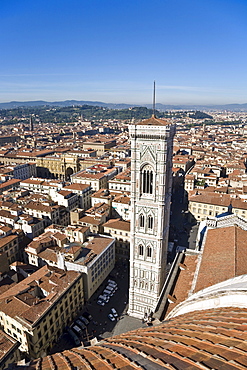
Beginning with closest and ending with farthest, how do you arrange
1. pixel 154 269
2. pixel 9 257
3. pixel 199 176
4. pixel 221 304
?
pixel 221 304 → pixel 154 269 → pixel 9 257 → pixel 199 176

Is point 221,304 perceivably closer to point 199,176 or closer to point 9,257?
point 9,257

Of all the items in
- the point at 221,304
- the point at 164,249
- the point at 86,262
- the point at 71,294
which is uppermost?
the point at 221,304

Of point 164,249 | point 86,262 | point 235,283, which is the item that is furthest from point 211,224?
point 235,283

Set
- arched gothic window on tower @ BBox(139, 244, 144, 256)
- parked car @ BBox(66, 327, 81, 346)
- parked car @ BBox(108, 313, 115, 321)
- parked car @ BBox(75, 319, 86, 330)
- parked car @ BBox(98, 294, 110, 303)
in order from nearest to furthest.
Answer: parked car @ BBox(66, 327, 81, 346)
arched gothic window on tower @ BBox(139, 244, 144, 256)
parked car @ BBox(75, 319, 86, 330)
parked car @ BBox(108, 313, 115, 321)
parked car @ BBox(98, 294, 110, 303)

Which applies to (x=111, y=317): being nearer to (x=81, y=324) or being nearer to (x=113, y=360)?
(x=81, y=324)

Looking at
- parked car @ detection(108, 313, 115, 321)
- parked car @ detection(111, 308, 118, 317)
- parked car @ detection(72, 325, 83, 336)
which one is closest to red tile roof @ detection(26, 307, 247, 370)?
parked car @ detection(72, 325, 83, 336)

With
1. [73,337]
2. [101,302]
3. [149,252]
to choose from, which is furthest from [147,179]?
[73,337]

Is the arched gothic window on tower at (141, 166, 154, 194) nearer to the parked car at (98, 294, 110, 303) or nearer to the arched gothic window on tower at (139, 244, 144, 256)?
the arched gothic window on tower at (139, 244, 144, 256)
